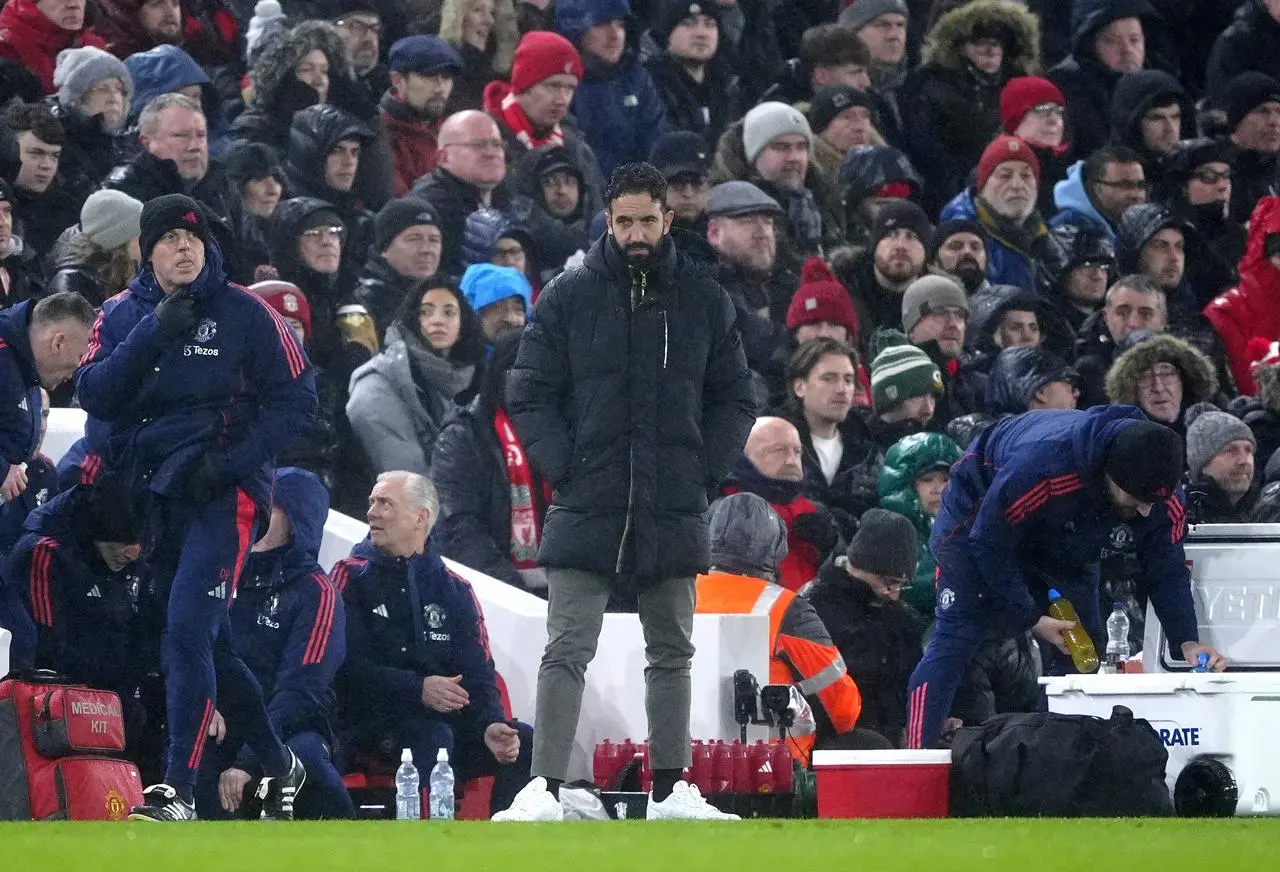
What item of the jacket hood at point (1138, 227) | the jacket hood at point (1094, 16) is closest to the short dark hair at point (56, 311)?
the jacket hood at point (1138, 227)

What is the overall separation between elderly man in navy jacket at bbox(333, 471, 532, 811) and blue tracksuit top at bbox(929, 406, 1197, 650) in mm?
2126

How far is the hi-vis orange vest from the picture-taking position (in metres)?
11.3

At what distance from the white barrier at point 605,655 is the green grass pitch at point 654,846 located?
110 inches

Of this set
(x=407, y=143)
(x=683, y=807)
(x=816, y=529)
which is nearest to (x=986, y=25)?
(x=407, y=143)

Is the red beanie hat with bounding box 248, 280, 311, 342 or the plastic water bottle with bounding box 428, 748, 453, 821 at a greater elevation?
the red beanie hat with bounding box 248, 280, 311, 342

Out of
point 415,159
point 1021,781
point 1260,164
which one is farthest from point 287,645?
point 1260,164

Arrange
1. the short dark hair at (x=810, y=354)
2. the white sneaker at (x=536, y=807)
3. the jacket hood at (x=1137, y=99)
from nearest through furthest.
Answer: the white sneaker at (x=536, y=807), the short dark hair at (x=810, y=354), the jacket hood at (x=1137, y=99)

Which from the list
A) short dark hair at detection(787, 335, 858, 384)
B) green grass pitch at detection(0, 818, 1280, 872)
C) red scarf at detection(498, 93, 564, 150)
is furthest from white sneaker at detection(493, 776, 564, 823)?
red scarf at detection(498, 93, 564, 150)

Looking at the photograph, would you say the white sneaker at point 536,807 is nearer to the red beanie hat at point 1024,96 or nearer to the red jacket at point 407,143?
the red jacket at point 407,143

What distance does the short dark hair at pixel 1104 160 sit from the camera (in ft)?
58.9

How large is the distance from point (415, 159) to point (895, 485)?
436 centimetres

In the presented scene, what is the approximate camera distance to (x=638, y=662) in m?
11.6

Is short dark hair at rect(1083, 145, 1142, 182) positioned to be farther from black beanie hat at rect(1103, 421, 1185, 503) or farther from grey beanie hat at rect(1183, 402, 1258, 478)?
black beanie hat at rect(1103, 421, 1185, 503)

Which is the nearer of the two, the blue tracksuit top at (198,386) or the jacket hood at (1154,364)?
the blue tracksuit top at (198,386)
